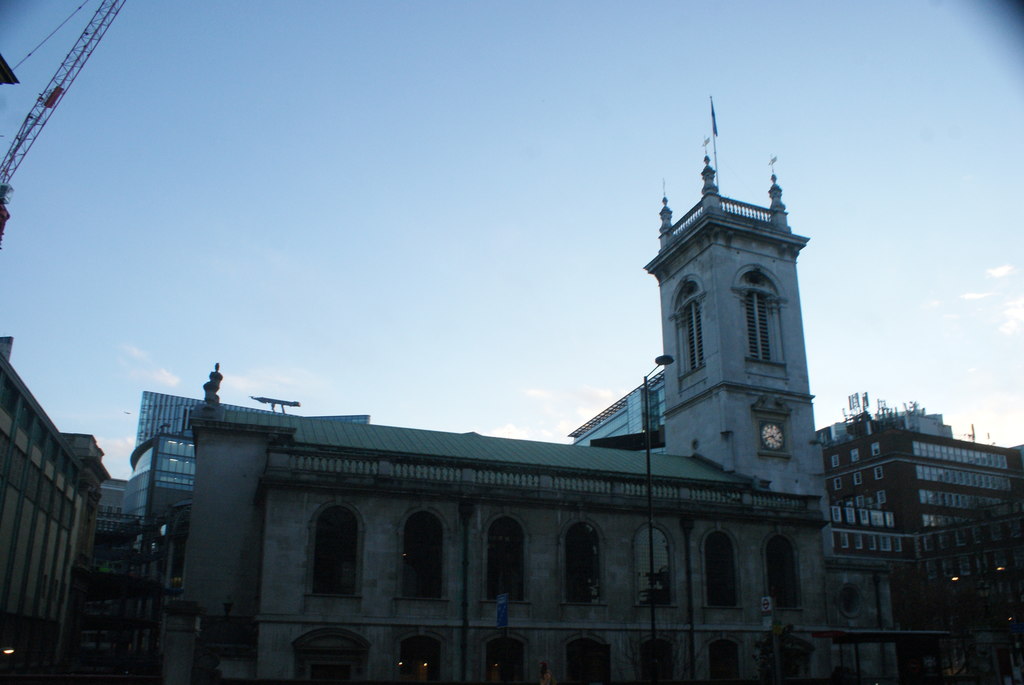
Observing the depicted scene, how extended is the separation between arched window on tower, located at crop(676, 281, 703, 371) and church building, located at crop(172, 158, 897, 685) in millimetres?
7407

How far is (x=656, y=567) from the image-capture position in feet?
125

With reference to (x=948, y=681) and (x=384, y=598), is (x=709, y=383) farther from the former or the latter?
(x=384, y=598)

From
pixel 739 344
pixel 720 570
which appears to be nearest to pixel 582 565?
pixel 720 570

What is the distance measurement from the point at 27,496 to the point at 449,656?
26370 millimetres

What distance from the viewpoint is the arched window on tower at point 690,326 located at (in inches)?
2039

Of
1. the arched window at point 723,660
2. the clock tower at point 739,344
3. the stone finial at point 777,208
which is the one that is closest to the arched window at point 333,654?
the arched window at point 723,660

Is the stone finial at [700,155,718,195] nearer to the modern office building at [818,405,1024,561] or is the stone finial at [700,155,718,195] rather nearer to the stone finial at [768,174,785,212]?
the stone finial at [768,174,785,212]

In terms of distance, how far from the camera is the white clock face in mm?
48156

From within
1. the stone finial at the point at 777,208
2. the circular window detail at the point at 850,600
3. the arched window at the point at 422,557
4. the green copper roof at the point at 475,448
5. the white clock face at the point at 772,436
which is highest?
the stone finial at the point at 777,208

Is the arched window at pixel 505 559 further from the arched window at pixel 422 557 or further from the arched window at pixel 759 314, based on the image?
the arched window at pixel 759 314

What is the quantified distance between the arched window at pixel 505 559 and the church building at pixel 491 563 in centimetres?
7

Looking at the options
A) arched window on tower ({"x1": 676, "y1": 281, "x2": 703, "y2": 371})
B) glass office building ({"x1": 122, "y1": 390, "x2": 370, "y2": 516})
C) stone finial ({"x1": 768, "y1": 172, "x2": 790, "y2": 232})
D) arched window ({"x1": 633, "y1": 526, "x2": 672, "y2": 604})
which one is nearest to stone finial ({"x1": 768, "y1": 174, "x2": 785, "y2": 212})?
stone finial ({"x1": 768, "y1": 172, "x2": 790, "y2": 232})

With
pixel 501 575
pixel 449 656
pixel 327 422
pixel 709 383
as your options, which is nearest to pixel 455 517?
pixel 501 575

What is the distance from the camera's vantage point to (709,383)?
162 feet
